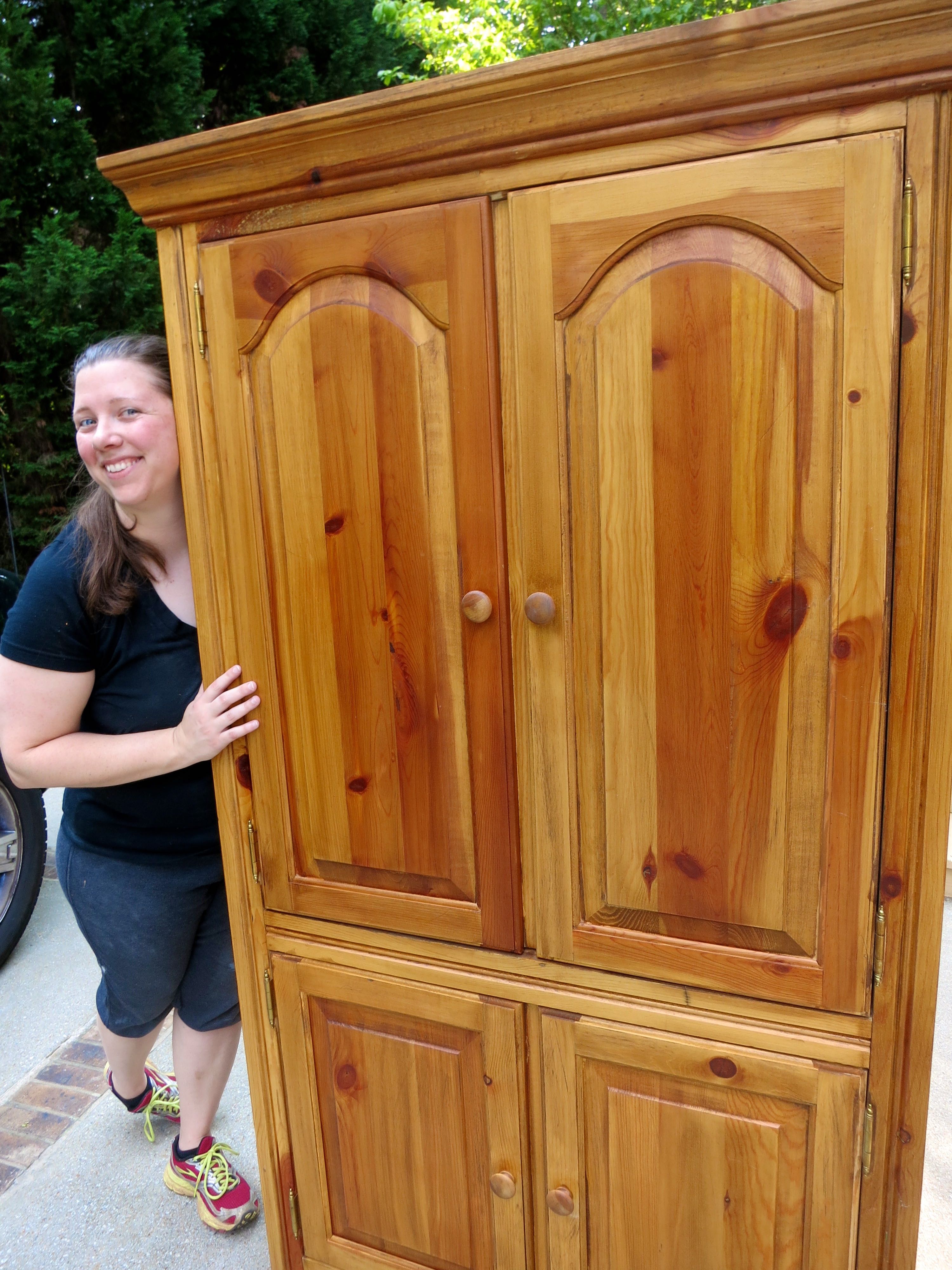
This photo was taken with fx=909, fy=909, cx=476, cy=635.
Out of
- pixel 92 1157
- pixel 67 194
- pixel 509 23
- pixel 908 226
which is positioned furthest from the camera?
pixel 509 23

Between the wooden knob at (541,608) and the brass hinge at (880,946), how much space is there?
56 centimetres

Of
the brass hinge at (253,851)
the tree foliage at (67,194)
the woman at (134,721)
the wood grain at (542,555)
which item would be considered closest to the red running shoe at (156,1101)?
the woman at (134,721)

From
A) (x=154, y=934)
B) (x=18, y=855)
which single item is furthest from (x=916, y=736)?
(x=18, y=855)

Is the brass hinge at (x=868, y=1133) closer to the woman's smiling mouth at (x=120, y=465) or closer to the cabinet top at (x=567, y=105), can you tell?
the cabinet top at (x=567, y=105)

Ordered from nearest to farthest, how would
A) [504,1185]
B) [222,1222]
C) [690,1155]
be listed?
[690,1155], [504,1185], [222,1222]

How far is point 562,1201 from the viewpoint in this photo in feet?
4.62

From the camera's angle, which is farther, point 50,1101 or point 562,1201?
point 50,1101

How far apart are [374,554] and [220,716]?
39cm

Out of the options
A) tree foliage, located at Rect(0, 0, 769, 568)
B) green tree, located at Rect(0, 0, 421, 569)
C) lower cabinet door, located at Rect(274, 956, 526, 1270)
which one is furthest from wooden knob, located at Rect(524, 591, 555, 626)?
green tree, located at Rect(0, 0, 421, 569)

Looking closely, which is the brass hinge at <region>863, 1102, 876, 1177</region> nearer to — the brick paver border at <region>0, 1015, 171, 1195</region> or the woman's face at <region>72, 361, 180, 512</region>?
the woman's face at <region>72, 361, 180, 512</region>

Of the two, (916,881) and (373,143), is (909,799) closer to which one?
(916,881)

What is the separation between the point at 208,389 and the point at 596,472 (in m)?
0.63

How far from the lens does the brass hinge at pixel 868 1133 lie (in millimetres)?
1202

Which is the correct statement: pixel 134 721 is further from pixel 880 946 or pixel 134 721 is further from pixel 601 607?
pixel 880 946
